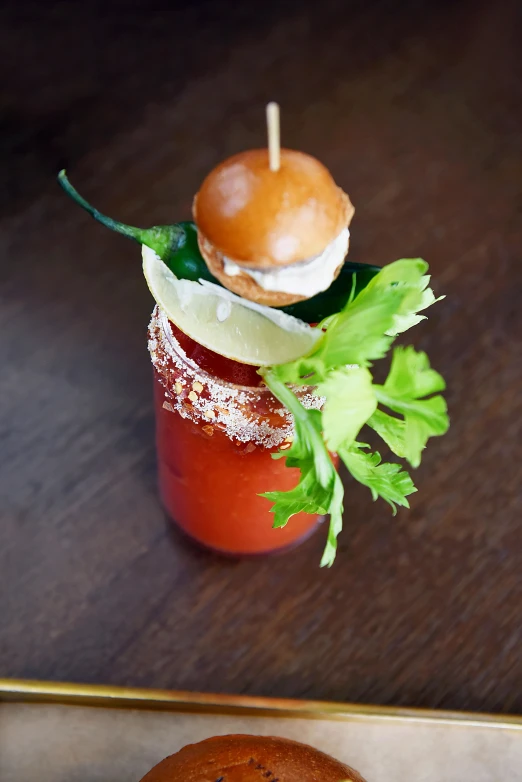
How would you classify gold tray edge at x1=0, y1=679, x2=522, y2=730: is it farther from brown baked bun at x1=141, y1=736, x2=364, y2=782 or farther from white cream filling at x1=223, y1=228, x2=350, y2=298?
white cream filling at x1=223, y1=228, x2=350, y2=298

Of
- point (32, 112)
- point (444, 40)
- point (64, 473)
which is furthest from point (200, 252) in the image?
point (444, 40)

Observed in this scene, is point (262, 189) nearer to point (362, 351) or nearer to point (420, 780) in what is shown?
point (362, 351)

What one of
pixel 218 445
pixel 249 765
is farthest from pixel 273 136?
pixel 249 765

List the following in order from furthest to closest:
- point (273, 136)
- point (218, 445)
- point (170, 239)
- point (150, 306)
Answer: point (150, 306) < point (218, 445) < point (170, 239) < point (273, 136)

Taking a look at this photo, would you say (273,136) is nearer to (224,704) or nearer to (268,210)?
(268,210)

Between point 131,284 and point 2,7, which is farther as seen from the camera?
point 2,7

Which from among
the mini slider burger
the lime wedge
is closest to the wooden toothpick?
the mini slider burger
